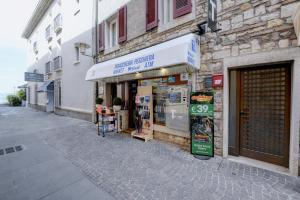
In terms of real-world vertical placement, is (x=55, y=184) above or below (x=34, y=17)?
below

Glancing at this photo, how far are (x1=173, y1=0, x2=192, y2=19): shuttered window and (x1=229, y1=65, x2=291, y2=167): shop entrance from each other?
2.32 metres

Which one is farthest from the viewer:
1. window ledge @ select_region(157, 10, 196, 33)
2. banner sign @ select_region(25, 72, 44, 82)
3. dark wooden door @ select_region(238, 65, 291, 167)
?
banner sign @ select_region(25, 72, 44, 82)

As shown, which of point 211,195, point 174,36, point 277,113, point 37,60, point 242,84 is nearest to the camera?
point 211,195

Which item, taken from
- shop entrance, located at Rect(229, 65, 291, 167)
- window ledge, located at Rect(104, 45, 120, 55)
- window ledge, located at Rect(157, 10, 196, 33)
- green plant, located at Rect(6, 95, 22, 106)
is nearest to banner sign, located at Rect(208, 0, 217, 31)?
window ledge, located at Rect(157, 10, 196, 33)

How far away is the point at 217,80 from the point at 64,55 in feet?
40.6

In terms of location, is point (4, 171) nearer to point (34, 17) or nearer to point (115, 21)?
point (115, 21)

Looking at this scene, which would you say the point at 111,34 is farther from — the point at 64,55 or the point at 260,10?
the point at 260,10

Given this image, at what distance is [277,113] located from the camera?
3.82 metres

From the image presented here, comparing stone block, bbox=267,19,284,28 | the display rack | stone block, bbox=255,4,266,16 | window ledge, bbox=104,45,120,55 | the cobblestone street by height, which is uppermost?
window ledge, bbox=104,45,120,55

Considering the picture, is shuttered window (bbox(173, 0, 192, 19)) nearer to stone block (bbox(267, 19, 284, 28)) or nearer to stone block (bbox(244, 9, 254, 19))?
stone block (bbox(244, 9, 254, 19))

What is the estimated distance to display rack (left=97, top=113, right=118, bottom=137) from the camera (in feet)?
23.2

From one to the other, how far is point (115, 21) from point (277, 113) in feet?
25.5

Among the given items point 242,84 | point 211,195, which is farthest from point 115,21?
point 211,195

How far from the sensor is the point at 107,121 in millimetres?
7262
